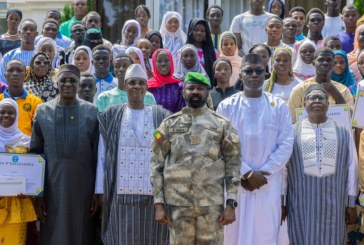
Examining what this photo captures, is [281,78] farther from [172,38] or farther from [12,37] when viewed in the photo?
[12,37]

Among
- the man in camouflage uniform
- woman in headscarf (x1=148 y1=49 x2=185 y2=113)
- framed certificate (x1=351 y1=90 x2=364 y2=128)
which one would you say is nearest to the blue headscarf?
framed certificate (x1=351 y1=90 x2=364 y2=128)

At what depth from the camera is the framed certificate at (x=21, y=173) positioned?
7.92m

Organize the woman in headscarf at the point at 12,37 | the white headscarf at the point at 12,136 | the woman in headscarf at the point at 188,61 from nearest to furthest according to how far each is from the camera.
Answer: the white headscarf at the point at 12,136
the woman in headscarf at the point at 188,61
the woman in headscarf at the point at 12,37

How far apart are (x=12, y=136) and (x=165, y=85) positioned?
6.91 feet

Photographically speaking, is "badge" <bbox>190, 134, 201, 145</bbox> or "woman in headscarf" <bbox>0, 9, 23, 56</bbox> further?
"woman in headscarf" <bbox>0, 9, 23, 56</bbox>

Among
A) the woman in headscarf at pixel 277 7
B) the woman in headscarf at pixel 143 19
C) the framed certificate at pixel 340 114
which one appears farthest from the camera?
the woman in headscarf at pixel 277 7

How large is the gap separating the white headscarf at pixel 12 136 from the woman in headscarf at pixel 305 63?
12.1ft

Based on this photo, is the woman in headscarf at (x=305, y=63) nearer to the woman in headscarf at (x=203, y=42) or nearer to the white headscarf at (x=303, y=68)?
the white headscarf at (x=303, y=68)

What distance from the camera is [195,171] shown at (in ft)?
22.7

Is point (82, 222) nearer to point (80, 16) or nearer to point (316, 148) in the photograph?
point (316, 148)

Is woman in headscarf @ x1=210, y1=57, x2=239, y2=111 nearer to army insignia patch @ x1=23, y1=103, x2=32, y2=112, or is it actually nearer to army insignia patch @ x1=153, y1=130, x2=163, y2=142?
army insignia patch @ x1=23, y1=103, x2=32, y2=112

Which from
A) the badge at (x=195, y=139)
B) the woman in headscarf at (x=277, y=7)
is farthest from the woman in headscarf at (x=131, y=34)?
the badge at (x=195, y=139)

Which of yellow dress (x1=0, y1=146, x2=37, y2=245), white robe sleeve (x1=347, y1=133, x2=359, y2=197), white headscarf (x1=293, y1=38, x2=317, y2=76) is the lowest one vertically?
yellow dress (x1=0, y1=146, x2=37, y2=245)

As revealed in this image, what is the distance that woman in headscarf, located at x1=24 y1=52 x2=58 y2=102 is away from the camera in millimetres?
9298
